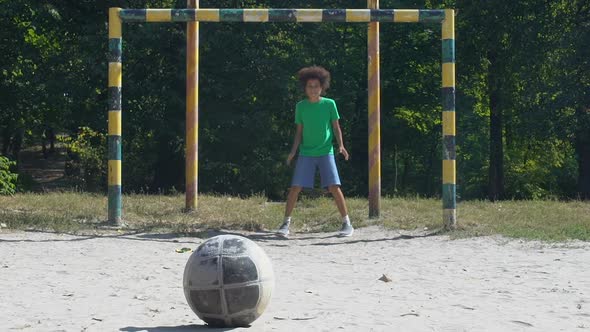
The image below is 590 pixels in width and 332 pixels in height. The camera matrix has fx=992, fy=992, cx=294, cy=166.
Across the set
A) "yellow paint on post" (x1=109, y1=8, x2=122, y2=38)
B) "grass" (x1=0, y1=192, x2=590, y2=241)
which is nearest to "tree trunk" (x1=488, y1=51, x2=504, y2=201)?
"grass" (x1=0, y1=192, x2=590, y2=241)

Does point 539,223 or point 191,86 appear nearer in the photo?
point 539,223

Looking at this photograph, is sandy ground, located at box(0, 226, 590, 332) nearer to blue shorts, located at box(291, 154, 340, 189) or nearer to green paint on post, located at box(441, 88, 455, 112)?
blue shorts, located at box(291, 154, 340, 189)

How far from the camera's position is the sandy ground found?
6.41 m

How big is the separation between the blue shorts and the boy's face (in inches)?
28.2

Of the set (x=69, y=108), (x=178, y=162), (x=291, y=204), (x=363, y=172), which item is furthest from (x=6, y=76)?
(x=291, y=204)

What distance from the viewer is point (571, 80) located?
24.4 meters

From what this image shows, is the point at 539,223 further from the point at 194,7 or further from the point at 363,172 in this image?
the point at 363,172

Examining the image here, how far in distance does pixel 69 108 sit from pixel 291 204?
1522 cm

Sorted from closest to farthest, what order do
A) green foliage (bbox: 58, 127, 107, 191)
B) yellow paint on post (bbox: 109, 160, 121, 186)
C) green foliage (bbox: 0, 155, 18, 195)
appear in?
yellow paint on post (bbox: 109, 160, 121, 186)
green foliage (bbox: 0, 155, 18, 195)
green foliage (bbox: 58, 127, 107, 191)

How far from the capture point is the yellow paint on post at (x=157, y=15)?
1209 cm

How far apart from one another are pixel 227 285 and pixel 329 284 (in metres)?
2.20

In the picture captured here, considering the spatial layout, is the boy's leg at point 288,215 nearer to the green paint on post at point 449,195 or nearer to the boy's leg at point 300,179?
the boy's leg at point 300,179

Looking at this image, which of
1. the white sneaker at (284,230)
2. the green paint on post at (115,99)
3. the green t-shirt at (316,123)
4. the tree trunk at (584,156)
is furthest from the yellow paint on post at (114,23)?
the tree trunk at (584,156)

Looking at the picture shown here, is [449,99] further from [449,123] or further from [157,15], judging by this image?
[157,15]
